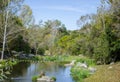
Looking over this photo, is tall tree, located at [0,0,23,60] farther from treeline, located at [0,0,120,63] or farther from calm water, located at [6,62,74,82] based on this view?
calm water, located at [6,62,74,82]

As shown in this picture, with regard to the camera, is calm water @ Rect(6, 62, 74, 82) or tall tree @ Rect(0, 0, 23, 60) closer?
calm water @ Rect(6, 62, 74, 82)

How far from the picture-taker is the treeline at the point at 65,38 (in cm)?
3334

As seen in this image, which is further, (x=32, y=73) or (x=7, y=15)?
(x=7, y=15)

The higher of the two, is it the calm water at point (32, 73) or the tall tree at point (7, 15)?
the tall tree at point (7, 15)

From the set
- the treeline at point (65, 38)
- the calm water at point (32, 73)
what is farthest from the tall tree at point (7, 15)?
the calm water at point (32, 73)

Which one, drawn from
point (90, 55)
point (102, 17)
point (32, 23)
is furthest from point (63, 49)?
point (102, 17)

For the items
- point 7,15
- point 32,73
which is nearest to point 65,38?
point 7,15

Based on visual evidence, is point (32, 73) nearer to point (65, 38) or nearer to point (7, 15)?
point (7, 15)

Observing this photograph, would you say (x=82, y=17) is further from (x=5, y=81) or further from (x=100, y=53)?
(x=5, y=81)

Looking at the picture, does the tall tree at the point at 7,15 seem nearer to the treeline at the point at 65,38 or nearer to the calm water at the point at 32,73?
the treeline at the point at 65,38

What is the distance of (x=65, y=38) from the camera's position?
75.7 meters

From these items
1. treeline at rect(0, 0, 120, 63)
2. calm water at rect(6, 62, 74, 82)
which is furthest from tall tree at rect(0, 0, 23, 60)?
calm water at rect(6, 62, 74, 82)

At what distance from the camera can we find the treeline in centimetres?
3334

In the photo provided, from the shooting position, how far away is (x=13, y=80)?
70.0 feet
